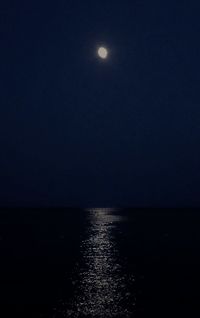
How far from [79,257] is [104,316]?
77.3 feet

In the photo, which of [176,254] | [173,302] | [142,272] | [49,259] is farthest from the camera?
[176,254]

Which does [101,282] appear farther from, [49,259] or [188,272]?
[49,259]

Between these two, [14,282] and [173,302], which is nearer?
[173,302]

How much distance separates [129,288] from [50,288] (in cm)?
674

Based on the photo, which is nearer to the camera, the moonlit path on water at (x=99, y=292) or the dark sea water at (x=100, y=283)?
the moonlit path on water at (x=99, y=292)

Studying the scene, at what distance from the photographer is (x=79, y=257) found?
141 feet

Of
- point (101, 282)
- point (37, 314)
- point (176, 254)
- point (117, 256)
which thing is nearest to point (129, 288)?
point (101, 282)

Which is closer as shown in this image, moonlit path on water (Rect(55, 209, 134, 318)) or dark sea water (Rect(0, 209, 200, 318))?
moonlit path on water (Rect(55, 209, 134, 318))

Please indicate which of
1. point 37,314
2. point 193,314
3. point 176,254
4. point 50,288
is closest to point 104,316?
point 37,314

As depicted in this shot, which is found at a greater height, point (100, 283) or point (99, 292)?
point (100, 283)

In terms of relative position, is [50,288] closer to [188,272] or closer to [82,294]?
[82,294]

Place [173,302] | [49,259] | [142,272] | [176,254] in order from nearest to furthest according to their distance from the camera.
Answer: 1. [173,302]
2. [142,272]
3. [49,259]
4. [176,254]

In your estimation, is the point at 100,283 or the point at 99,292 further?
the point at 100,283

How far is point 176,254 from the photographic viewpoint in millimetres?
45219
